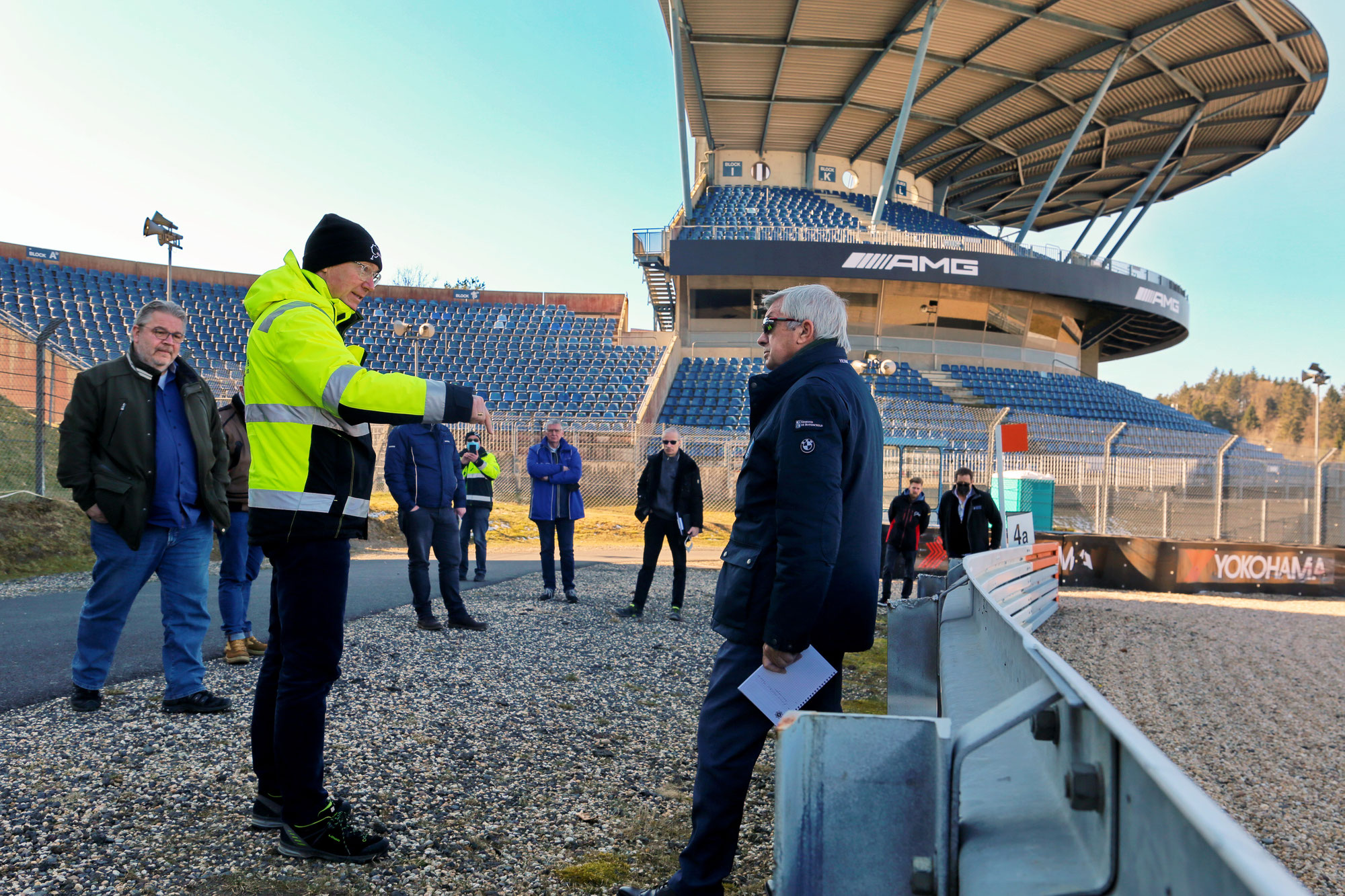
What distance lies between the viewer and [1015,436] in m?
11.5

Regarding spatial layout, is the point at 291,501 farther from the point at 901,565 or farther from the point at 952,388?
the point at 952,388

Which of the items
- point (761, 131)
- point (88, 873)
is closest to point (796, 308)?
point (88, 873)

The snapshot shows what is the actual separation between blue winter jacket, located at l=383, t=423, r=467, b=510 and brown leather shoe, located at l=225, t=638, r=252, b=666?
1.79 meters

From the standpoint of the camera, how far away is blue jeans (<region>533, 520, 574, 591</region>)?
28.1 ft

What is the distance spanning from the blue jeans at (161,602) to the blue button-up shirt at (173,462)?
0.08m

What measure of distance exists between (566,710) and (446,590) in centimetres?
254

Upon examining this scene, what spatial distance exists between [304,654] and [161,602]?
6.88 ft

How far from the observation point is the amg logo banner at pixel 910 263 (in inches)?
1187

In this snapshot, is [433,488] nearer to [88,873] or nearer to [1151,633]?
[88,873]

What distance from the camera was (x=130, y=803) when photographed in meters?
3.02

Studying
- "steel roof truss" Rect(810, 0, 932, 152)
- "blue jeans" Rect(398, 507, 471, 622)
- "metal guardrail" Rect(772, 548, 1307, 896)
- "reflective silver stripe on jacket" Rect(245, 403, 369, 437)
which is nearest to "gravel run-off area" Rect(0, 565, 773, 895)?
"blue jeans" Rect(398, 507, 471, 622)

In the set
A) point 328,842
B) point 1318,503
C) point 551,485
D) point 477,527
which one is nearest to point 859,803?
point 328,842

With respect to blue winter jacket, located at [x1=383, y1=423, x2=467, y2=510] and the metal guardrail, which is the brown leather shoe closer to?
blue winter jacket, located at [x1=383, y1=423, x2=467, y2=510]

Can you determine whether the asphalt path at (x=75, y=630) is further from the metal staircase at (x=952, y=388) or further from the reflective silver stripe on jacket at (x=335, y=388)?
the metal staircase at (x=952, y=388)
